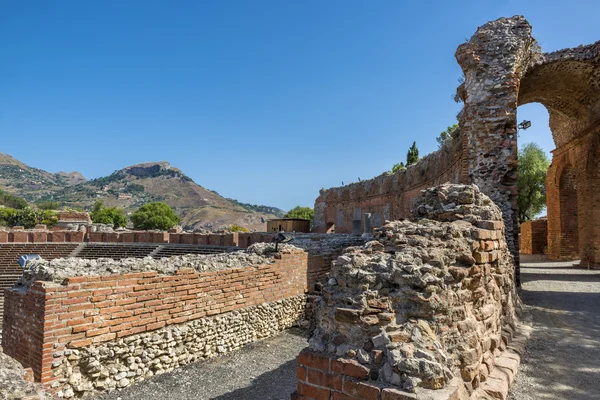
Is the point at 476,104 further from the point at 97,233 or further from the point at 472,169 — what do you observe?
the point at 97,233

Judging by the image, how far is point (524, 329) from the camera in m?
4.77

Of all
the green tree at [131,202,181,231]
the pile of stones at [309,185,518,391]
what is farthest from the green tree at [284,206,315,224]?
the pile of stones at [309,185,518,391]

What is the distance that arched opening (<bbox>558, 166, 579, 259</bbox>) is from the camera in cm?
1537

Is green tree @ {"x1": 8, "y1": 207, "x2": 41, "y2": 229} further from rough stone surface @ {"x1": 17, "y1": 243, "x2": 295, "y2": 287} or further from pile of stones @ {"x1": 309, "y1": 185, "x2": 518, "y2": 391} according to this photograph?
pile of stones @ {"x1": 309, "y1": 185, "x2": 518, "y2": 391}

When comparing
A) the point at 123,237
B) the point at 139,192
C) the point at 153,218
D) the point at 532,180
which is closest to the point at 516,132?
the point at 532,180

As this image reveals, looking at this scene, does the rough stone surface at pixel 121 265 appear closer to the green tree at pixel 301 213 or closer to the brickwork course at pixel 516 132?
the brickwork course at pixel 516 132

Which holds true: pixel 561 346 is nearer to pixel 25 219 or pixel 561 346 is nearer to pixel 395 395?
pixel 395 395

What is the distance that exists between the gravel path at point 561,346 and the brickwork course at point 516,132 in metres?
1.52

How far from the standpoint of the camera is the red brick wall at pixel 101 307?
13.3ft

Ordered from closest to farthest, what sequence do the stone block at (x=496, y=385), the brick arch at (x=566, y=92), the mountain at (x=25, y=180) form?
the stone block at (x=496, y=385) → the brick arch at (x=566, y=92) → the mountain at (x=25, y=180)

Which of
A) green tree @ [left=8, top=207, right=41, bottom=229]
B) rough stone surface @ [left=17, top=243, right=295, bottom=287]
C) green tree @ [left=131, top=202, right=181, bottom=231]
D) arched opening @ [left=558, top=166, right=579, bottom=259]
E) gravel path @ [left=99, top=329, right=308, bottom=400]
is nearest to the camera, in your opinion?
gravel path @ [left=99, top=329, right=308, bottom=400]

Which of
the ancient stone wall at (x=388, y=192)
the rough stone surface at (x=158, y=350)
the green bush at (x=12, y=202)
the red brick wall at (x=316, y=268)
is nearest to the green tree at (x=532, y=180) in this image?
the ancient stone wall at (x=388, y=192)

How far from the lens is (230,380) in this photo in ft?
15.8

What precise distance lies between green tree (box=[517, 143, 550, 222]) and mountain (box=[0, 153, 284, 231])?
65381 millimetres
